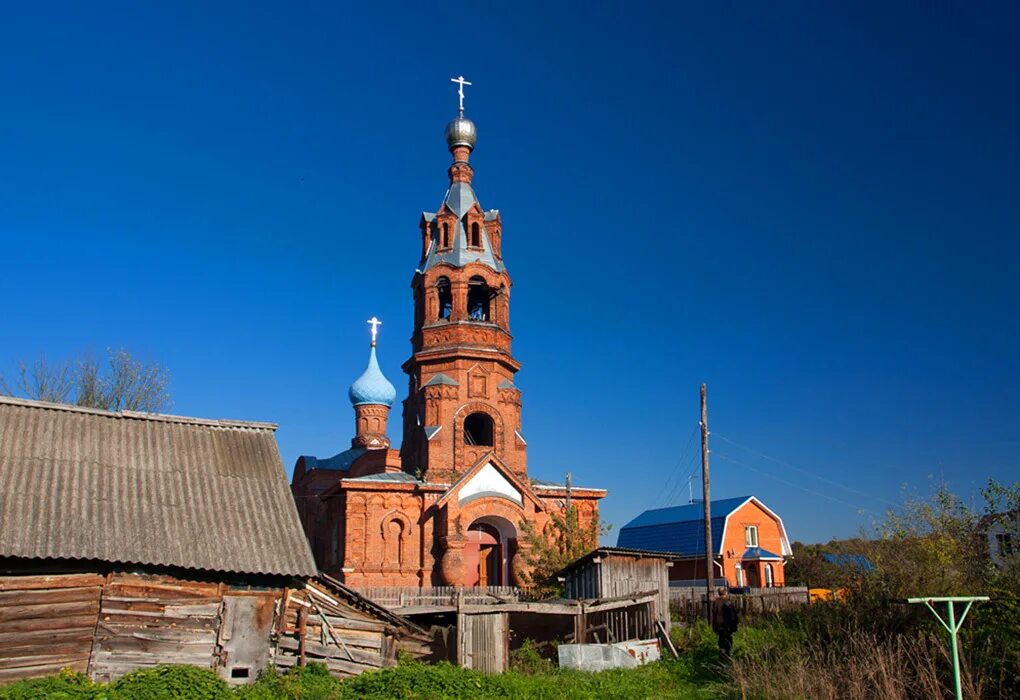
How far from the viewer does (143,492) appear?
57.2 feet

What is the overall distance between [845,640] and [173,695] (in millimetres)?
11255

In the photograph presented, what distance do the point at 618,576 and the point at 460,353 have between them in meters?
11.0

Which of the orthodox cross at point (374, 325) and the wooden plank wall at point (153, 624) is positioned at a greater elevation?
the orthodox cross at point (374, 325)

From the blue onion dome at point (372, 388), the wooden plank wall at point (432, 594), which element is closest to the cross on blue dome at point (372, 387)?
the blue onion dome at point (372, 388)

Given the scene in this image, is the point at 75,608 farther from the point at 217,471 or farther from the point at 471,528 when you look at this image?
the point at 471,528

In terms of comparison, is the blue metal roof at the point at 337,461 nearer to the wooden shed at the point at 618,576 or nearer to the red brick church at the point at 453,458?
the red brick church at the point at 453,458

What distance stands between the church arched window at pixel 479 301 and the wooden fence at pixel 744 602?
1227 cm

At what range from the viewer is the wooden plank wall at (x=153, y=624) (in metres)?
15.9

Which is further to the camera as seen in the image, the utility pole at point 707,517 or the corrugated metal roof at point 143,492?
the utility pole at point 707,517

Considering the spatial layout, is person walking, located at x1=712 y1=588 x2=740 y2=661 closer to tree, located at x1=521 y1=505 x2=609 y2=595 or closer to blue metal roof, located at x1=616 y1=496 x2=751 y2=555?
tree, located at x1=521 y1=505 x2=609 y2=595

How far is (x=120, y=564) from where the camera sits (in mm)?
16047

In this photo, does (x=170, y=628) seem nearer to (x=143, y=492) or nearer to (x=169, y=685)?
(x=169, y=685)

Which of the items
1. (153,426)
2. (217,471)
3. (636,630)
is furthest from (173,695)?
(636,630)

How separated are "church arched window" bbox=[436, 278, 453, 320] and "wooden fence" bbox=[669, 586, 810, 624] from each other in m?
13.0
